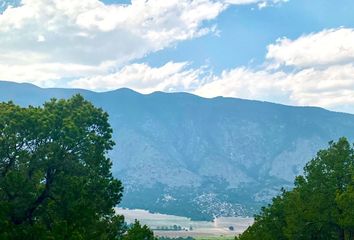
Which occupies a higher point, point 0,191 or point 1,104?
point 1,104

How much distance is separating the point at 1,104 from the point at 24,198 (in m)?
8.34

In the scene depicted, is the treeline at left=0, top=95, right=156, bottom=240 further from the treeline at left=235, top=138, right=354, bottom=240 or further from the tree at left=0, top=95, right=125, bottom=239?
the treeline at left=235, top=138, right=354, bottom=240

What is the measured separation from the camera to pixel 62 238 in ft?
97.3

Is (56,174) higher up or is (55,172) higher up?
(55,172)

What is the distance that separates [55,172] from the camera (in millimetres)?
37688

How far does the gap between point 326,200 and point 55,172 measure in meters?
23.0

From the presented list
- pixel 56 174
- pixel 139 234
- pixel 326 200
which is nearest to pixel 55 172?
pixel 56 174

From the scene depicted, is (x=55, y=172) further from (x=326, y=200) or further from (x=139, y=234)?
(x=326, y=200)

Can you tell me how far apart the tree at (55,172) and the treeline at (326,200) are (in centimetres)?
1653

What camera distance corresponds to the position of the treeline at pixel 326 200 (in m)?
40.9

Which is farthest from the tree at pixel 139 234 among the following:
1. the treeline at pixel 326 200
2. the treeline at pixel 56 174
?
the treeline at pixel 326 200

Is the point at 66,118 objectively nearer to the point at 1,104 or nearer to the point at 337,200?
the point at 1,104

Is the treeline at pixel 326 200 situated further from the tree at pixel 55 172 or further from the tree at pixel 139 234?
the tree at pixel 55 172

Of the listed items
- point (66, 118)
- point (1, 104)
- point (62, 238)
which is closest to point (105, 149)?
point (66, 118)
